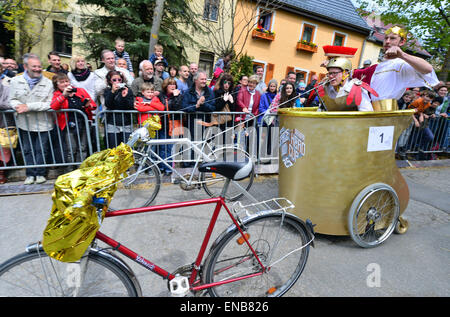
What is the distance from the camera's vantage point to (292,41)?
59.5 feet

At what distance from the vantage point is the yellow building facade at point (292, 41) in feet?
55.9

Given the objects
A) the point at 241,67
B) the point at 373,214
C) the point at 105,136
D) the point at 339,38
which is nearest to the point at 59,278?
the point at 373,214

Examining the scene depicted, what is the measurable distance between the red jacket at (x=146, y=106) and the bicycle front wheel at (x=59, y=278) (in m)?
3.10

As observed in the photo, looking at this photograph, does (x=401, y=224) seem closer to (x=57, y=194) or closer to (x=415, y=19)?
(x=57, y=194)

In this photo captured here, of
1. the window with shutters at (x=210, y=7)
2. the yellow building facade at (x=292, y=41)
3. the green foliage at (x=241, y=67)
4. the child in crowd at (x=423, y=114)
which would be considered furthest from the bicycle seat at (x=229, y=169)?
the yellow building facade at (x=292, y=41)

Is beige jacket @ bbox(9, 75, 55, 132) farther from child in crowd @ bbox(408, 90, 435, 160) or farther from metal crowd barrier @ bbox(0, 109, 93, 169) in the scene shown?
child in crowd @ bbox(408, 90, 435, 160)

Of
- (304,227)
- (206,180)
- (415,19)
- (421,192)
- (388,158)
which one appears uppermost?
(415,19)

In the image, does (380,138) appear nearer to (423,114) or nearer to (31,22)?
(423,114)

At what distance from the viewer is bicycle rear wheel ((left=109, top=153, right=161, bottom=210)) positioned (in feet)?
11.7

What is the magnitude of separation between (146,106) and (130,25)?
7119 millimetres

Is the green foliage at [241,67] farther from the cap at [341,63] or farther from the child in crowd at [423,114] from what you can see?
the cap at [341,63]

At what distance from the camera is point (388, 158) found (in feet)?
9.78
